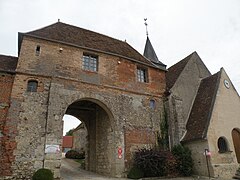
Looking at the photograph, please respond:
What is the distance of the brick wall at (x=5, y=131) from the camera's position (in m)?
9.46

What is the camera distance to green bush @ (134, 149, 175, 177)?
38.8ft

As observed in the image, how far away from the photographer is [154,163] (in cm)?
1181

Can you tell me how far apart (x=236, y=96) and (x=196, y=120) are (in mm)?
3583

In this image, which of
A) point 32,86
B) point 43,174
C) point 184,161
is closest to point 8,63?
point 32,86

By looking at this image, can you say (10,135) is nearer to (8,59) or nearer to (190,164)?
(8,59)

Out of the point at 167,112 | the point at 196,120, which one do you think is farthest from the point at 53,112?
the point at 196,120

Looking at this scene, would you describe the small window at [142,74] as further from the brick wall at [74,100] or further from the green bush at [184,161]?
the green bush at [184,161]

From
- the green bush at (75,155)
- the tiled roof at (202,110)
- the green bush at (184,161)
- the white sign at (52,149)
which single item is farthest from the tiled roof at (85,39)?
the green bush at (75,155)

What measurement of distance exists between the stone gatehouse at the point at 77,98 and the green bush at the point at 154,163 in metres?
0.75

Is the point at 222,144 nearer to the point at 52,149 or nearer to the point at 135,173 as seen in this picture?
→ the point at 135,173

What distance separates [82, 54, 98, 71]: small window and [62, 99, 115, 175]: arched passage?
1991mm

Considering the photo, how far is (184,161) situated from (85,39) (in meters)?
9.76

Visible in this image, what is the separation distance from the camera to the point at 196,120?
1381cm

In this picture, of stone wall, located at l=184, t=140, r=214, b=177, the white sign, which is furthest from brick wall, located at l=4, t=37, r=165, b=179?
stone wall, located at l=184, t=140, r=214, b=177
